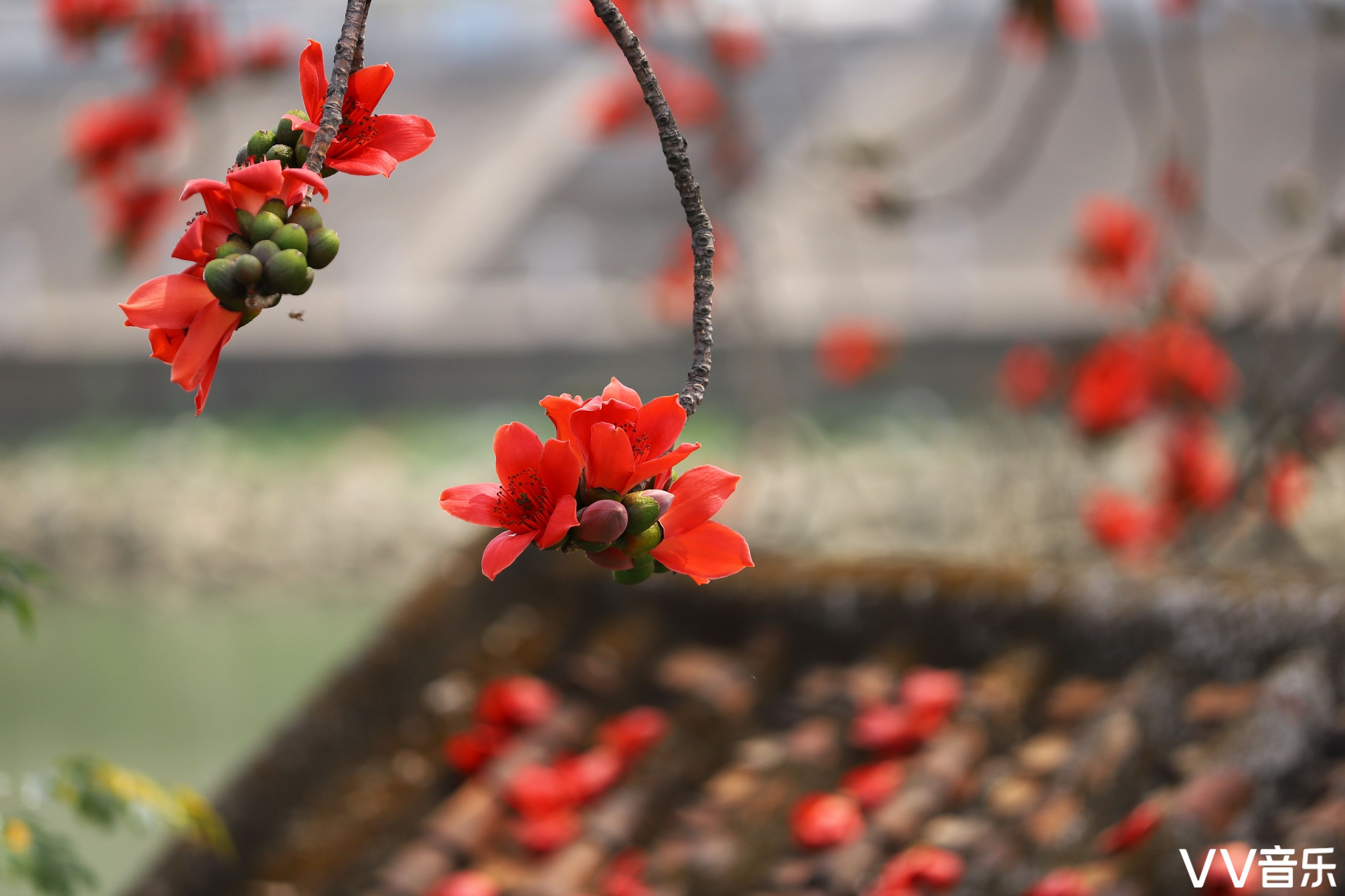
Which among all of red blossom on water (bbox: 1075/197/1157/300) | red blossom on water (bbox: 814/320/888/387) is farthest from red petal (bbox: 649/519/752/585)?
red blossom on water (bbox: 814/320/888/387)

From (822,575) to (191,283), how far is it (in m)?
0.82

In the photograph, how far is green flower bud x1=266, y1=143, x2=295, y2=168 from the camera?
1.18 feet

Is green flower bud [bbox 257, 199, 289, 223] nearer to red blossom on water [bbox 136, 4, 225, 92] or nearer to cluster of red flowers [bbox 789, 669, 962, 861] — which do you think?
cluster of red flowers [bbox 789, 669, 962, 861]

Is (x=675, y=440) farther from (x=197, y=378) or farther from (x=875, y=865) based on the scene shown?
(x=875, y=865)

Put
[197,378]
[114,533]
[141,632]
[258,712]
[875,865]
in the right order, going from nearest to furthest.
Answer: [197,378]
[875,865]
[258,712]
[141,632]
[114,533]

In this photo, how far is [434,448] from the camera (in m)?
4.59

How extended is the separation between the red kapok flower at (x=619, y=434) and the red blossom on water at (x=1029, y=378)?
2.27 metres

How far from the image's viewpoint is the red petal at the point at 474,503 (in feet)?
1.27

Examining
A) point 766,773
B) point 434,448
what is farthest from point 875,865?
point 434,448

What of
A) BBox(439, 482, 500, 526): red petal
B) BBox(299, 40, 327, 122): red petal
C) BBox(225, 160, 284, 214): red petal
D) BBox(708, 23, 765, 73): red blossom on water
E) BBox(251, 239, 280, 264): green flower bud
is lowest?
BBox(439, 482, 500, 526): red petal

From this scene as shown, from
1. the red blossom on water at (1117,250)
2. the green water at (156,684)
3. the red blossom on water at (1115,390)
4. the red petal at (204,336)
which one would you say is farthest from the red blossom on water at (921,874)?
the red blossom on water at (1117,250)

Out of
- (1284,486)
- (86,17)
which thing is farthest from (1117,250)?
(86,17)

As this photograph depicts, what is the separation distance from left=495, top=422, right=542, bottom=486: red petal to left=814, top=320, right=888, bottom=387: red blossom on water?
2577mm

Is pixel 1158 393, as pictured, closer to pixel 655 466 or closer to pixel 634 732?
pixel 634 732
